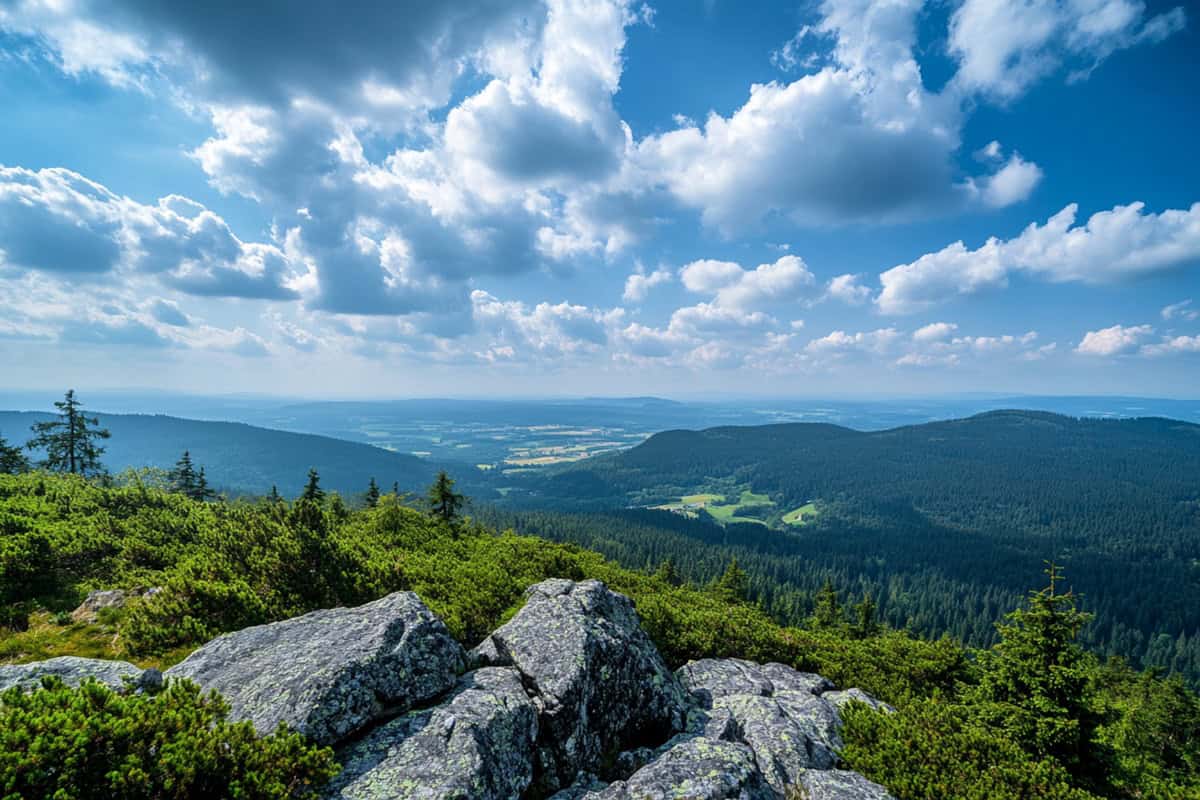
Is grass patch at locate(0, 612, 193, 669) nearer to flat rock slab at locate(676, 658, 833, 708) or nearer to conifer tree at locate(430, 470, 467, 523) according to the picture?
flat rock slab at locate(676, 658, 833, 708)

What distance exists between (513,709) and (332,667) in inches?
197

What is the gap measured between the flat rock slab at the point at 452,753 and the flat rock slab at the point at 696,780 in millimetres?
2460

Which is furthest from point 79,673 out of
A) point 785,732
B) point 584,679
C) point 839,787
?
point 785,732

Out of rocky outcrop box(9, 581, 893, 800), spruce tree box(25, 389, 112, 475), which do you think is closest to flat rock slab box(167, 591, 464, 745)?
rocky outcrop box(9, 581, 893, 800)

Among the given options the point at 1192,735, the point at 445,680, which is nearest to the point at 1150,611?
the point at 1192,735

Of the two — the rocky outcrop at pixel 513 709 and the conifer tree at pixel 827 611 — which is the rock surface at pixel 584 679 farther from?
the conifer tree at pixel 827 611

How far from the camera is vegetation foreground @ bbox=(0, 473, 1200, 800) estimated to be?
7938mm

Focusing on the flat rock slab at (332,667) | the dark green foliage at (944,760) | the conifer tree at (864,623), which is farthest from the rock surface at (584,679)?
the conifer tree at (864,623)

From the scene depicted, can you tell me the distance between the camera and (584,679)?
1459cm

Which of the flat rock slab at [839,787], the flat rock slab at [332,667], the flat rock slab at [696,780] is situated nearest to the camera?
the flat rock slab at [332,667]

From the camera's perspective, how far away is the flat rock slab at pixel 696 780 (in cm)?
1171

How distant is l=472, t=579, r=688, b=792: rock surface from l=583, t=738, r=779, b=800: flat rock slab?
62.2 inches

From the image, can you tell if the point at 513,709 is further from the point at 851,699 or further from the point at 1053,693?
the point at 1053,693

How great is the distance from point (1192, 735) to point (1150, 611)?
225317 millimetres
